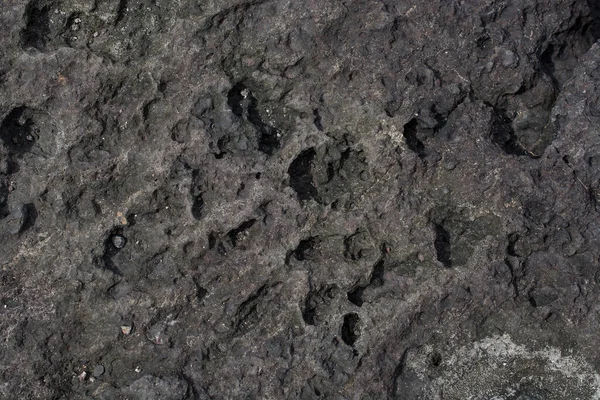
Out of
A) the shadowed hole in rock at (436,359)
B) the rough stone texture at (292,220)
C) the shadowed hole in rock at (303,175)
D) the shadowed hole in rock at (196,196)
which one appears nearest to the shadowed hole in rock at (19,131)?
the rough stone texture at (292,220)

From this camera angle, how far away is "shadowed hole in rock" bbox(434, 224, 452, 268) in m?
2.51

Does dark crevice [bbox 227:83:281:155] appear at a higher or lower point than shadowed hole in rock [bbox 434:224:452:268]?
higher

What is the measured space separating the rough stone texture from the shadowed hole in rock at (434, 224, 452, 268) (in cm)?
1

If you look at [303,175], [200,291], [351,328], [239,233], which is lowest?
[351,328]

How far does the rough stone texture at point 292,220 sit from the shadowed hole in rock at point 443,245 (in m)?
0.01

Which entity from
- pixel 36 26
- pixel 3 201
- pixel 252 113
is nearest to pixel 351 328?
pixel 252 113

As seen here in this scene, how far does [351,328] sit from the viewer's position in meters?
2.48

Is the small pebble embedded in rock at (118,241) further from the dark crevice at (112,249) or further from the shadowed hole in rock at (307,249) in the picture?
the shadowed hole in rock at (307,249)

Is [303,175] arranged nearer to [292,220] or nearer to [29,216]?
[292,220]

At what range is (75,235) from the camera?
2.47 meters

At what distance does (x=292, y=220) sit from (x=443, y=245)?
520 millimetres

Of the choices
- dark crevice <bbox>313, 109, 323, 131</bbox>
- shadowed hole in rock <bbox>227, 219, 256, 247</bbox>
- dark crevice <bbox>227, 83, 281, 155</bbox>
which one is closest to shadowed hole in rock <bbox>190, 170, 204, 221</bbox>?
shadowed hole in rock <bbox>227, 219, 256, 247</bbox>

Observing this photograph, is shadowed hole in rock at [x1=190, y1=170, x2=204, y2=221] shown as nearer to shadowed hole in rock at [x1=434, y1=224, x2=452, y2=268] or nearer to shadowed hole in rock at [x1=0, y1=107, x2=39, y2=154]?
shadowed hole in rock at [x1=0, y1=107, x2=39, y2=154]

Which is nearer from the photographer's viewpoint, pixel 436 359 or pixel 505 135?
pixel 436 359
